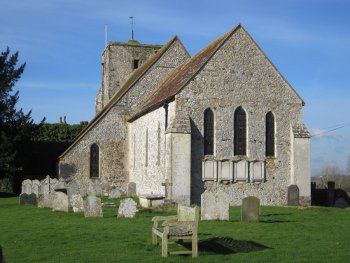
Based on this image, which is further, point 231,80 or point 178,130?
point 231,80

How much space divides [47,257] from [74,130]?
111 ft

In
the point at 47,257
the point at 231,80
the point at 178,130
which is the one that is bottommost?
the point at 47,257

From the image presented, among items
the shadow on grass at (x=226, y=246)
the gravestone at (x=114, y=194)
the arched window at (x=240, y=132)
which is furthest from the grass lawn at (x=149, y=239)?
the gravestone at (x=114, y=194)

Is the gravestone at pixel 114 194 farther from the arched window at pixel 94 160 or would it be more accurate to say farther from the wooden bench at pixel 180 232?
the wooden bench at pixel 180 232

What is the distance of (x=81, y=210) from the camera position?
19828 mm

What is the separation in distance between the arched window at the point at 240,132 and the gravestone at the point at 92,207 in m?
8.82

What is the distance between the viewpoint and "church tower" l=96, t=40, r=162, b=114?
125 feet

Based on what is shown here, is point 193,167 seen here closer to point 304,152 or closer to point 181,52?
point 304,152

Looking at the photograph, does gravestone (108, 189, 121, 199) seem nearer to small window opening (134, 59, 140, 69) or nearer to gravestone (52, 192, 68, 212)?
gravestone (52, 192, 68, 212)

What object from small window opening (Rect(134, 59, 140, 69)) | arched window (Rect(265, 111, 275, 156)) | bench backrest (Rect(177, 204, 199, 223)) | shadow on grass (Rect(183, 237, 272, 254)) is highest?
small window opening (Rect(134, 59, 140, 69))

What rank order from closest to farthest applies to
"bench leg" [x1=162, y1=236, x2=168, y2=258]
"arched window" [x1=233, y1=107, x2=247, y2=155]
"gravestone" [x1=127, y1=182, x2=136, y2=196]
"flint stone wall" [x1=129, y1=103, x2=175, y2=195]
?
"bench leg" [x1=162, y1=236, x2=168, y2=258] → "arched window" [x1=233, y1=107, x2=247, y2=155] → "flint stone wall" [x1=129, y1=103, x2=175, y2=195] → "gravestone" [x1=127, y1=182, x2=136, y2=196]

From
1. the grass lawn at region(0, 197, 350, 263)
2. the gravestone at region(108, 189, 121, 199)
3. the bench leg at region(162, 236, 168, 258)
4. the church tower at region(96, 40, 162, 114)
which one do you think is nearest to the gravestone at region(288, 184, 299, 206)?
the grass lawn at region(0, 197, 350, 263)

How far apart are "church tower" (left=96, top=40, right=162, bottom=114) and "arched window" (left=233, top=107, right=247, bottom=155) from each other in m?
15.0

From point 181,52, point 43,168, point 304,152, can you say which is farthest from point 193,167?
point 43,168
